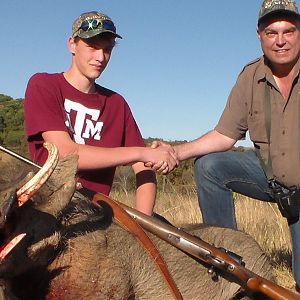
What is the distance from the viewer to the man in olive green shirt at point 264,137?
19.7ft

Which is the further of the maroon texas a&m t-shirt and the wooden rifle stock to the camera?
the maroon texas a&m t-shirt

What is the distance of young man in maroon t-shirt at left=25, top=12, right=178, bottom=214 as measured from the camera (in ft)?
17.4

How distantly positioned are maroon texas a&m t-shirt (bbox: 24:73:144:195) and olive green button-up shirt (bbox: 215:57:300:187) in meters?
0.95

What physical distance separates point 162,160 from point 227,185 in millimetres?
1061

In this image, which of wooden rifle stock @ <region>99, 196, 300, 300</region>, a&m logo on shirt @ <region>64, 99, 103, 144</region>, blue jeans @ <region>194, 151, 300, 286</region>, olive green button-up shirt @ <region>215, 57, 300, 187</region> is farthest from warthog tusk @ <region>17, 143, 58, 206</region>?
olive green button-up shirt @ <region>215, 57, 300, 187</region>

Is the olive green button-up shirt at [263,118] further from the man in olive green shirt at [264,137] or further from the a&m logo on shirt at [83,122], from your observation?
the a&m logo on shirt at [83,122]

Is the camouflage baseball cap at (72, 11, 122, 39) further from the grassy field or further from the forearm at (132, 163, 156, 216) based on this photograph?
the grassy field

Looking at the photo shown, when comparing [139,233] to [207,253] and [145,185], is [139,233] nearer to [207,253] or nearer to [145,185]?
[207,253]

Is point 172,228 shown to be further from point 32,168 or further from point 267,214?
point 267,214

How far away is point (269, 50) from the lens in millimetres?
6055

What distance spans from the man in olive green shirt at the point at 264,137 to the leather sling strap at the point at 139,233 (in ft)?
5.68

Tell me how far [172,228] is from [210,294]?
84 centimetres

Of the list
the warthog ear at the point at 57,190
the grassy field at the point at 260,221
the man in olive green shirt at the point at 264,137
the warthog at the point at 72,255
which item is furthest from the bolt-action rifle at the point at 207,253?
the grassy field at the point at 260,221

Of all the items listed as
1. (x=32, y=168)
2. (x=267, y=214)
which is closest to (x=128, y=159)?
(x=32, y=168)
